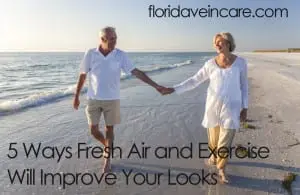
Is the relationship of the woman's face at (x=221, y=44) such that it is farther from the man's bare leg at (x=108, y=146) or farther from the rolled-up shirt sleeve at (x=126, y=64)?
the man's bare leg at (x=108, y=146)

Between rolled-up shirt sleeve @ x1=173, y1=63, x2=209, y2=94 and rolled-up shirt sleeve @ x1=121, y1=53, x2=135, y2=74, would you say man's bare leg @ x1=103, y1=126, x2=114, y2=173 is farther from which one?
rolled-up shirt sleeve @ x1=173, y1=63, x2=209, y2=94

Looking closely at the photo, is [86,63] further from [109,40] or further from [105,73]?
[109,40]

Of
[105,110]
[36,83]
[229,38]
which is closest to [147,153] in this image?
[105,110]

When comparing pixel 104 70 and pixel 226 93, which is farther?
pixel 104 70

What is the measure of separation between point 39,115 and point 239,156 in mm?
5824

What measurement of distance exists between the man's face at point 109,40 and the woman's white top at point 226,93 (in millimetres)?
1297

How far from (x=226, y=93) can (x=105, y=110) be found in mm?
1721

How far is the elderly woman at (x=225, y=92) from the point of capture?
15.3 feet

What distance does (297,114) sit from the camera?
887cm

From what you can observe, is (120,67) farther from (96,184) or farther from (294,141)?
(294,141)

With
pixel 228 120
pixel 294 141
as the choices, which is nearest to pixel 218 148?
pixel 228 120

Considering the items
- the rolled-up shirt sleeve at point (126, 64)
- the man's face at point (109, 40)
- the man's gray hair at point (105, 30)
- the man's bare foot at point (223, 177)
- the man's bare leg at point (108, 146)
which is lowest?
the man's bare foot at point (223, 177)

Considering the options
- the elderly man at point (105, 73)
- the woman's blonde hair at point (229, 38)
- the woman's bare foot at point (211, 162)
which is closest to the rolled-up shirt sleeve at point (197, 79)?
the woman's blonde hair at point (229, 38)

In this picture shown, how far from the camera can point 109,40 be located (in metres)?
4.86
